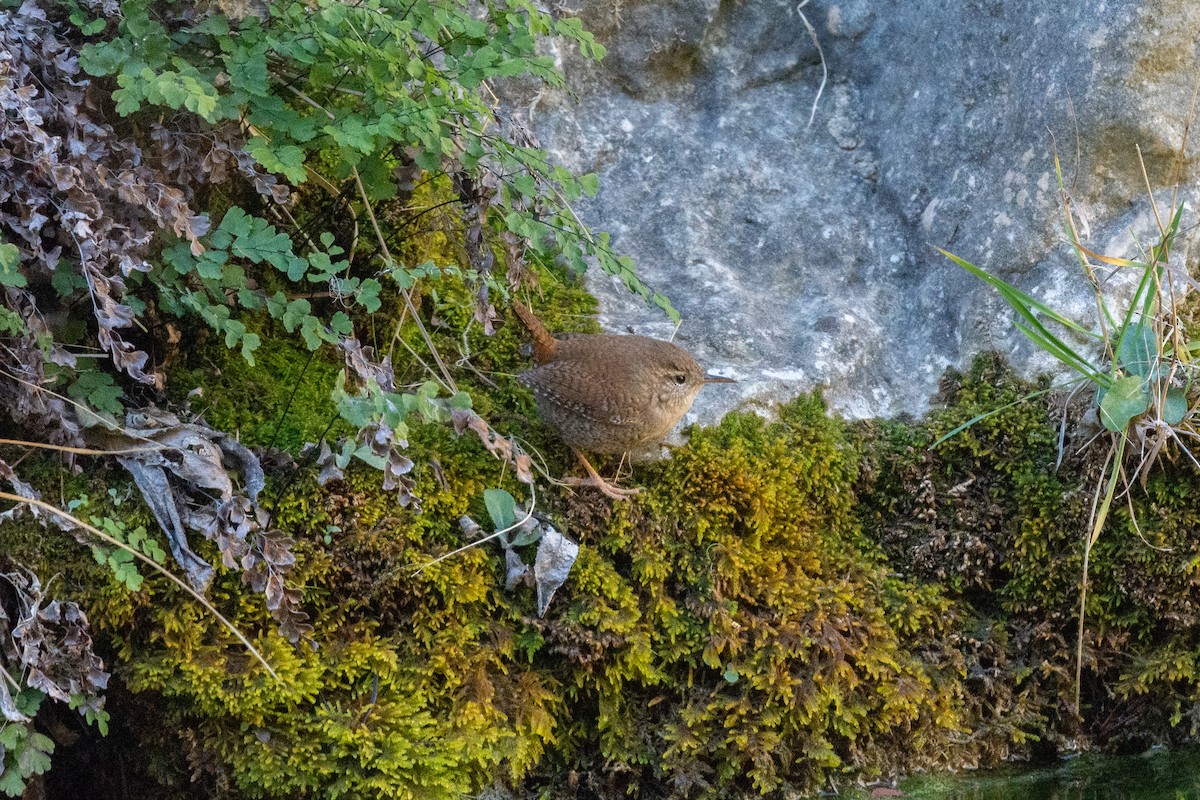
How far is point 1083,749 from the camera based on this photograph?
387cm

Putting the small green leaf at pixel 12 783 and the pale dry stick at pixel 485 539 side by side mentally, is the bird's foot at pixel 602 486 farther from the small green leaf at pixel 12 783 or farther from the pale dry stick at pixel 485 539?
the small green leaf at pixel 12 783

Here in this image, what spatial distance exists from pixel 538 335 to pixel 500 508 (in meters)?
0.69

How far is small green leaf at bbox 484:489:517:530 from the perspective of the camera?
3.54 meters

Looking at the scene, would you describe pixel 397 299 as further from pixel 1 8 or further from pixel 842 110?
pixel 842 110

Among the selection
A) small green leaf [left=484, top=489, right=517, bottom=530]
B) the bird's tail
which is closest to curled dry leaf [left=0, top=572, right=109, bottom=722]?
small green leaf [left=484, top=489, right=517, bottom=530]

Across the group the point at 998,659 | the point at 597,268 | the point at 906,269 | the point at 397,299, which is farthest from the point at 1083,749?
the point at 397,299

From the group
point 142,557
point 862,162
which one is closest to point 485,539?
point 142,557

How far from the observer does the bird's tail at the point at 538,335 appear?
3869 millimetres

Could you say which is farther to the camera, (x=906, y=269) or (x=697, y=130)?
(x=697, y=130)

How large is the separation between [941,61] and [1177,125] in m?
1.05

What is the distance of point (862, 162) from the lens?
507cm

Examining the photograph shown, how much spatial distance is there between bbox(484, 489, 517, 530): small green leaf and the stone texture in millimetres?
888

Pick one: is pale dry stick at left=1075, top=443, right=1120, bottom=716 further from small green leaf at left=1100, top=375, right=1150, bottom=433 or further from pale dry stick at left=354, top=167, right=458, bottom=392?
pale dry stick at left=354, top=167, right=458, bottom=392

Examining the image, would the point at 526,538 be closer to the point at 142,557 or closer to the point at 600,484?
the point at 600,484
